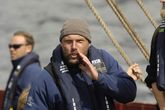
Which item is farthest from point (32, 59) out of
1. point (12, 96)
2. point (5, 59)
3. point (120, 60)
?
point (5, 59)

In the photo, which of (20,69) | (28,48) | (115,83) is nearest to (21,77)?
(20,69)

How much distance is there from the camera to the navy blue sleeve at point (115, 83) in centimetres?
392

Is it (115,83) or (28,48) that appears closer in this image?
(115,83)

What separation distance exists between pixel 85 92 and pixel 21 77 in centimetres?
120

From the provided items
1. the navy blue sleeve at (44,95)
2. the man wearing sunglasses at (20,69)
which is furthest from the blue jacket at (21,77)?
the navy blue sleeve at (44,95)

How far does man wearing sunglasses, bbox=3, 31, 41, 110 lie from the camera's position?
199 inches

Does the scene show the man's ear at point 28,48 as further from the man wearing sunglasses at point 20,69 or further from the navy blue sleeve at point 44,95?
the navy blue sleeve at point 44,95

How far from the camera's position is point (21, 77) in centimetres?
511

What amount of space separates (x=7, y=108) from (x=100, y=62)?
125cm

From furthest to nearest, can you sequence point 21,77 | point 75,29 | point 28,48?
1. point 28,48
2. point 21,77
3. point 75,29

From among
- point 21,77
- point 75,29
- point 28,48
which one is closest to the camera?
point 75,29

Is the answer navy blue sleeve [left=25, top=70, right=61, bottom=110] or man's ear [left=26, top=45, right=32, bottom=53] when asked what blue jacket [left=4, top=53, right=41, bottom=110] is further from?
navy blue sleeve [left=25, top=70, right=61, bottom=110]

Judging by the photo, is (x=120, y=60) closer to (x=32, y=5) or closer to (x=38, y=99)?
(x=32, y=5)

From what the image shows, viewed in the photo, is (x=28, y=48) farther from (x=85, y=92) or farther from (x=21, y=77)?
(x=85, y=92)
